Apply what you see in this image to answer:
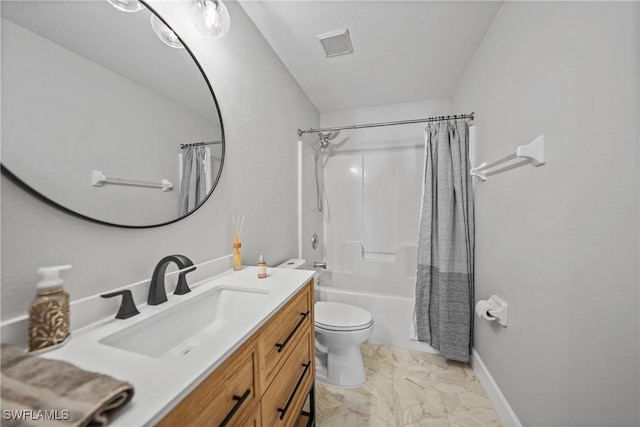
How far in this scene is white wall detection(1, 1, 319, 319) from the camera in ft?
1.86

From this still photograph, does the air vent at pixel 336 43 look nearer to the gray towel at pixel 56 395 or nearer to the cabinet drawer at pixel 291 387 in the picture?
the cabinet drawer at pixel 291 387

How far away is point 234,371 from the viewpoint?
612 millimetres

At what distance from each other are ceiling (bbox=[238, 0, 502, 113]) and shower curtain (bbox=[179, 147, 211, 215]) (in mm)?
1013

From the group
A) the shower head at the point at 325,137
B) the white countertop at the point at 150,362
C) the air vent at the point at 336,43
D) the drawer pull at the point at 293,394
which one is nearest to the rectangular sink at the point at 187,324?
the white countertop at the point at 150,362

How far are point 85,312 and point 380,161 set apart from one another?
2618 mm

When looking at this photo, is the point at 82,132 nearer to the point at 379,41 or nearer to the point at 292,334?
the point at 292,334

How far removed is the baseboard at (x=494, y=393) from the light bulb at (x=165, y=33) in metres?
2.42

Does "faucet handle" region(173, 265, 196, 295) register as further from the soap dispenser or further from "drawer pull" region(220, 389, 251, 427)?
"drawer pull" region(220, 389, 251, 427)

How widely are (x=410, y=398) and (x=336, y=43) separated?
8.13 ft

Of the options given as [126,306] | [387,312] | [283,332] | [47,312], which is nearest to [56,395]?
[47,312]

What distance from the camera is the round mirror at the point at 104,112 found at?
572 mm

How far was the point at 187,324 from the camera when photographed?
0.86 m

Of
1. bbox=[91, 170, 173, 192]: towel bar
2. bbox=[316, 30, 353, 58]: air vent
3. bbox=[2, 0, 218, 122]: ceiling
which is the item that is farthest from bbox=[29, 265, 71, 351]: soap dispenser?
bbox=[316, 30, 353, 58]: air vent

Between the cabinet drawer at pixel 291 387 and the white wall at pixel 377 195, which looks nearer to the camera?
the cabinet drawer at pixel 291 387
